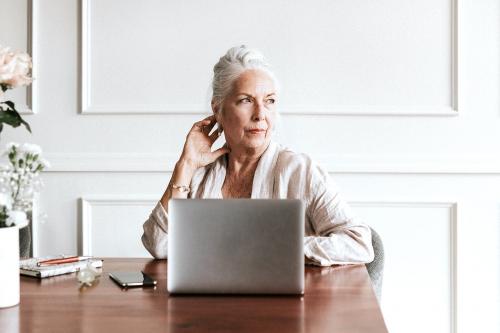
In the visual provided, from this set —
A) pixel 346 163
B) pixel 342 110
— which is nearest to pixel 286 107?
pixel 342 110

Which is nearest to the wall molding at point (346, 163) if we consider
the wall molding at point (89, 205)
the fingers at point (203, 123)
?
the wall molding at point (89, 205)

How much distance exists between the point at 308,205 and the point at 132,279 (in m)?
0.68

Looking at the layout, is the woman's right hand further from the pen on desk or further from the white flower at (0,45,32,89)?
the white flower at (0,45,32,89)

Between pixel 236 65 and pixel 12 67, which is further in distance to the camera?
pixel 236 65

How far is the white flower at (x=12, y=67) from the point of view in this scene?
1347 mm

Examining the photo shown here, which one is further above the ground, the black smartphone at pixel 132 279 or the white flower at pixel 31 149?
the white flower at pixel 31 149

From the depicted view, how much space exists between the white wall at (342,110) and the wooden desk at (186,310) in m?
1.49

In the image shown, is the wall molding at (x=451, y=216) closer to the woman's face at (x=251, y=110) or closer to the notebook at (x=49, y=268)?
the woman's face at (x=251, y=110)

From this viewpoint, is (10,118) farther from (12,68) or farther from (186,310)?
(186,310)

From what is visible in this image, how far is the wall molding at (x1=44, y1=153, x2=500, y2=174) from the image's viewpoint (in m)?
3.04

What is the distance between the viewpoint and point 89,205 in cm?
319

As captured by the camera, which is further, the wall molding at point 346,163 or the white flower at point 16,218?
the wall molding at point 346,163

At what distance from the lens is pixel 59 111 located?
3176 mm

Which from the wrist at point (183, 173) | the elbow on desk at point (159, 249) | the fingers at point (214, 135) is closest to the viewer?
the elbow on desk at point (159, 249)
